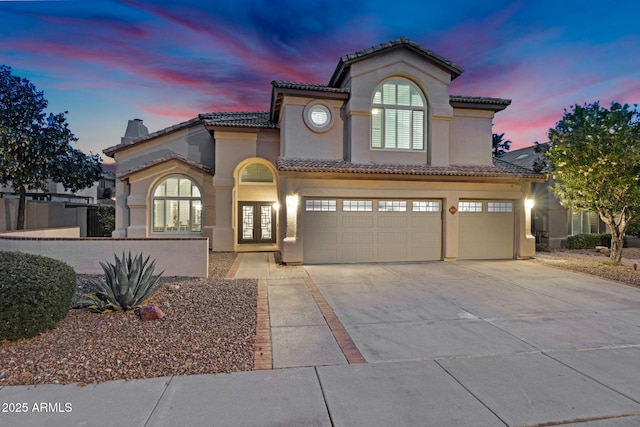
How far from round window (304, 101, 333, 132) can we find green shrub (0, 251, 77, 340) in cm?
938

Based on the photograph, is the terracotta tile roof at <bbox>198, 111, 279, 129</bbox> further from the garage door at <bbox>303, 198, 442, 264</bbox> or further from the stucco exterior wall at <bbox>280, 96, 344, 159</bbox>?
the garage door at <bbox>303, 198, 442, 264</bbox>

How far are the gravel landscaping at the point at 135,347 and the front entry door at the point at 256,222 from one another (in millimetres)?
9471

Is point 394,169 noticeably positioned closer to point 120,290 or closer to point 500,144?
point 120,290

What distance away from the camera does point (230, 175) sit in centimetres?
1513

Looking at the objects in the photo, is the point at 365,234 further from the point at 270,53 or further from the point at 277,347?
the point at 270,53

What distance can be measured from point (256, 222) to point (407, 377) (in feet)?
42.4

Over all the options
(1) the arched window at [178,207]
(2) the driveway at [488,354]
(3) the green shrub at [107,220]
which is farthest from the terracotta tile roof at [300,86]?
(3) the green shrub at [107,220]

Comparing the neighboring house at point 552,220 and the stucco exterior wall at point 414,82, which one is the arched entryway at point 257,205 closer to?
the stucco exterior wall at point 414,82

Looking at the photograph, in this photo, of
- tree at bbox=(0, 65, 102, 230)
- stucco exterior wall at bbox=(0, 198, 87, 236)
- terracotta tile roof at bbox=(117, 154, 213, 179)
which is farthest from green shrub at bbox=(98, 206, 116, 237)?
terracotta tile roof at bbox=(117, 154, 213, 179)

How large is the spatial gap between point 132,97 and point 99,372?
63.2 feet

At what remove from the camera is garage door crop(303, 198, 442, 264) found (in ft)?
39.0

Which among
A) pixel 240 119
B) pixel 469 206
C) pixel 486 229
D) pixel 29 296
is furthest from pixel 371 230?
→ pixel 29 296

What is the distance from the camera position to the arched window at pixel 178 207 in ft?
50.5

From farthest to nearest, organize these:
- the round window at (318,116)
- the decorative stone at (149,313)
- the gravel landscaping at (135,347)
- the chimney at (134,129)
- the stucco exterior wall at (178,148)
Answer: the chimney at (134,129), the stucco exterior wall at (178,148), the round window at (318,116), the decorative stone at (149,313), the gravel landscaping at (135,347)
